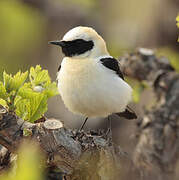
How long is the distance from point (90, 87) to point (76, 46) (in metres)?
0.49

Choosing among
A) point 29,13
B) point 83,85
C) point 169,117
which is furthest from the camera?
point 29,13

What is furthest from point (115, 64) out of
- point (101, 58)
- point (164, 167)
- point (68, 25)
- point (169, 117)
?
point (68, 25)

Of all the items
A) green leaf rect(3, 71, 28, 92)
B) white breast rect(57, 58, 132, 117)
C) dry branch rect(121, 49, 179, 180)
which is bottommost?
dry branch rect(121, 49, 179, 180)

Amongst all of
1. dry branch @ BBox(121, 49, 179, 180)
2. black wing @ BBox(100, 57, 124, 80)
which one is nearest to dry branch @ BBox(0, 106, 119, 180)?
black wing @ BBox(100, 57, 124, 80)

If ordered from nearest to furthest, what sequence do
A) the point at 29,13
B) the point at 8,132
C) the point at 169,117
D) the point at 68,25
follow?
1. the point at 8,132
2. the point at 169,117
3. the point at 68,25
4. the point at 29,13

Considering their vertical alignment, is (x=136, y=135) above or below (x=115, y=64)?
below

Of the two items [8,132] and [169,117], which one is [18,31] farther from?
[8,132]

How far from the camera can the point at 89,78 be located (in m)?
3.65

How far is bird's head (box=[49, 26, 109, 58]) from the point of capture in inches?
153

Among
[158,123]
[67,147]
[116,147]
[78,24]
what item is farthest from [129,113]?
[78,24]

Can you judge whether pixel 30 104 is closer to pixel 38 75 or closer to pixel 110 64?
pixel 38 75

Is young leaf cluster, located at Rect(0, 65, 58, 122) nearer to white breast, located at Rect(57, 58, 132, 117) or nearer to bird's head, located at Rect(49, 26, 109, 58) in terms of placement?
white breast, located at Rect(57, 58, 132, 117)

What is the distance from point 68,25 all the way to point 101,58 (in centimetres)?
485

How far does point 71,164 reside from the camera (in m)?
2.88
